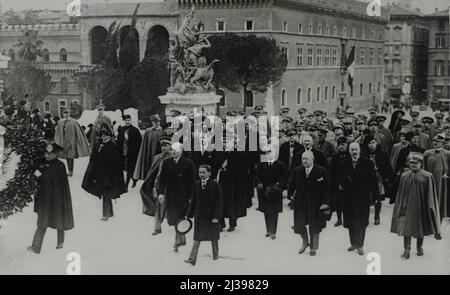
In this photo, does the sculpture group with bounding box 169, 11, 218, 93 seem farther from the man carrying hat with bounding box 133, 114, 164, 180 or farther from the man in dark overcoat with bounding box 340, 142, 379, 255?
the man in dark overcoat with bounding box 340, 142, 379, 255

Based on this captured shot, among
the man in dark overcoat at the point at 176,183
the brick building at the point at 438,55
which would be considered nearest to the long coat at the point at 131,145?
the man in dark overcoat at the point at 176,183

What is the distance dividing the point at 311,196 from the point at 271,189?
1.27 metres

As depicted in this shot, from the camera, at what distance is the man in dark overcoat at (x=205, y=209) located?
10188mm

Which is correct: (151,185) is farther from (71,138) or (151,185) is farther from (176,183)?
(71,138)

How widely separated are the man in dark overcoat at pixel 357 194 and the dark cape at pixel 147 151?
5.60m

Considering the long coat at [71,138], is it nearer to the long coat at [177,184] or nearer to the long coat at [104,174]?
the long coat at [104,174]

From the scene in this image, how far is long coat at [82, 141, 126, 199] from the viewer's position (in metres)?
13.1

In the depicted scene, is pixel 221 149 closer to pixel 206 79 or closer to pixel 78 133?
pixel 78 133

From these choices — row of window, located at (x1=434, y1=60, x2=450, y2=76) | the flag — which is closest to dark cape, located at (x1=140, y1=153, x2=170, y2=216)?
the flag

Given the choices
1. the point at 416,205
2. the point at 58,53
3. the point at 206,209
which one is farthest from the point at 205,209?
the point at 58,53

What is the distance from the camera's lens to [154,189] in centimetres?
1161

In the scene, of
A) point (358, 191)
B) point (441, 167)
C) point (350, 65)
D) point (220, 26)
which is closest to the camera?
point (358, 191)

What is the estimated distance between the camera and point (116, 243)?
11.7 metres

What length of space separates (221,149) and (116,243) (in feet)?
8.60
